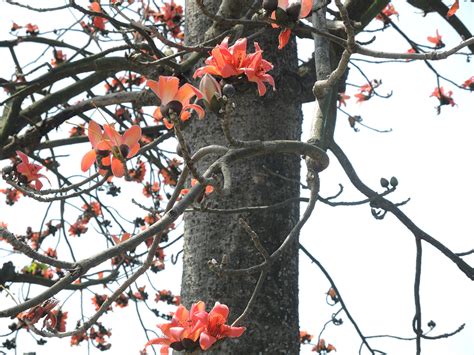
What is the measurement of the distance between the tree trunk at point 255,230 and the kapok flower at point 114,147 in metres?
0.63

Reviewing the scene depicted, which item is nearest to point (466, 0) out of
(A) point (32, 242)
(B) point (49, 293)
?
(B) point (49, 293)

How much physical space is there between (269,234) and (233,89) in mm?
912

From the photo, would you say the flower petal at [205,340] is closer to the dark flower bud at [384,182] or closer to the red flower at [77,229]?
the dark flower bud at [384,182]

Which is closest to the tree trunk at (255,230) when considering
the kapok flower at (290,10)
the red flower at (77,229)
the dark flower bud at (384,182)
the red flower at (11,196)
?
the dark flower bud at (384,182)

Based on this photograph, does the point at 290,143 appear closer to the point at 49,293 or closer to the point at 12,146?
the point at 49,293

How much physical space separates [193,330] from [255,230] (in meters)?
0.82

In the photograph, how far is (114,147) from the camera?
1.75m

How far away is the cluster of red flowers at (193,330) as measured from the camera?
165 centimetres

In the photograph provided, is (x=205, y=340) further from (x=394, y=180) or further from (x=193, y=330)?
(x=394, y=180)

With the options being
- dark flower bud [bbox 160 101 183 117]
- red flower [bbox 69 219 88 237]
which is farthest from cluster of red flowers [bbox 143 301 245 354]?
red flower [bbox 69 219 88 237]

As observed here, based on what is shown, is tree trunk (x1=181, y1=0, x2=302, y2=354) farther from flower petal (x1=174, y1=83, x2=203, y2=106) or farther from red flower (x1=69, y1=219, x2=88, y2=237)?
red flower (x1=69, y1=219, x2=88, y2=237)

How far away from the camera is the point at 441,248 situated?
99.3 inches

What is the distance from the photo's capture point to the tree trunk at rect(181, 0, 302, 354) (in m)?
2.34

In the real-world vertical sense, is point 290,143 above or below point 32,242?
below
